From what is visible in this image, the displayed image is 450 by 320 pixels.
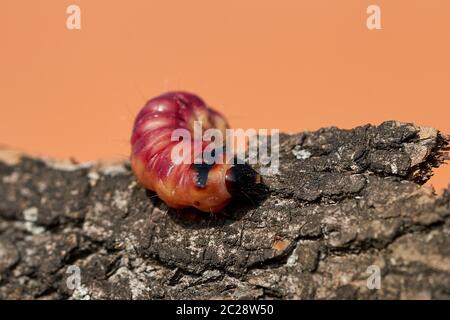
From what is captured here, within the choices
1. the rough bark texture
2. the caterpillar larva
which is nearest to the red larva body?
the caterpillar larva

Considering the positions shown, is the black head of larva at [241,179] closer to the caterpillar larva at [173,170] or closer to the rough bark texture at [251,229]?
the caterpillar larva at [173,170]

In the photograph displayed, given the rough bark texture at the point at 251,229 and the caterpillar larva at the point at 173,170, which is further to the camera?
the caterpillar larva at the point at 173,170

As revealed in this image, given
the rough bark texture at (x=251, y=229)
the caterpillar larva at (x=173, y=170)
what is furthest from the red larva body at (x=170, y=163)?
the rough bark texture at (x=251, y=229)

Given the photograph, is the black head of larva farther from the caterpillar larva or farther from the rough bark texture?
the rough bark texture

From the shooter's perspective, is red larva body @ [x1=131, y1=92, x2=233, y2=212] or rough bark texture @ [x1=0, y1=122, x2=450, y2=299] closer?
rough bark texture @ [x1=0, y1=122, x2=450, y2=299]

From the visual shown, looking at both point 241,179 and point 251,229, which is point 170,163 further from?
point 251,229

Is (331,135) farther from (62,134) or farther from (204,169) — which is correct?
(62,134)

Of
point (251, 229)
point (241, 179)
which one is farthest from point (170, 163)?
point (251, 229)
